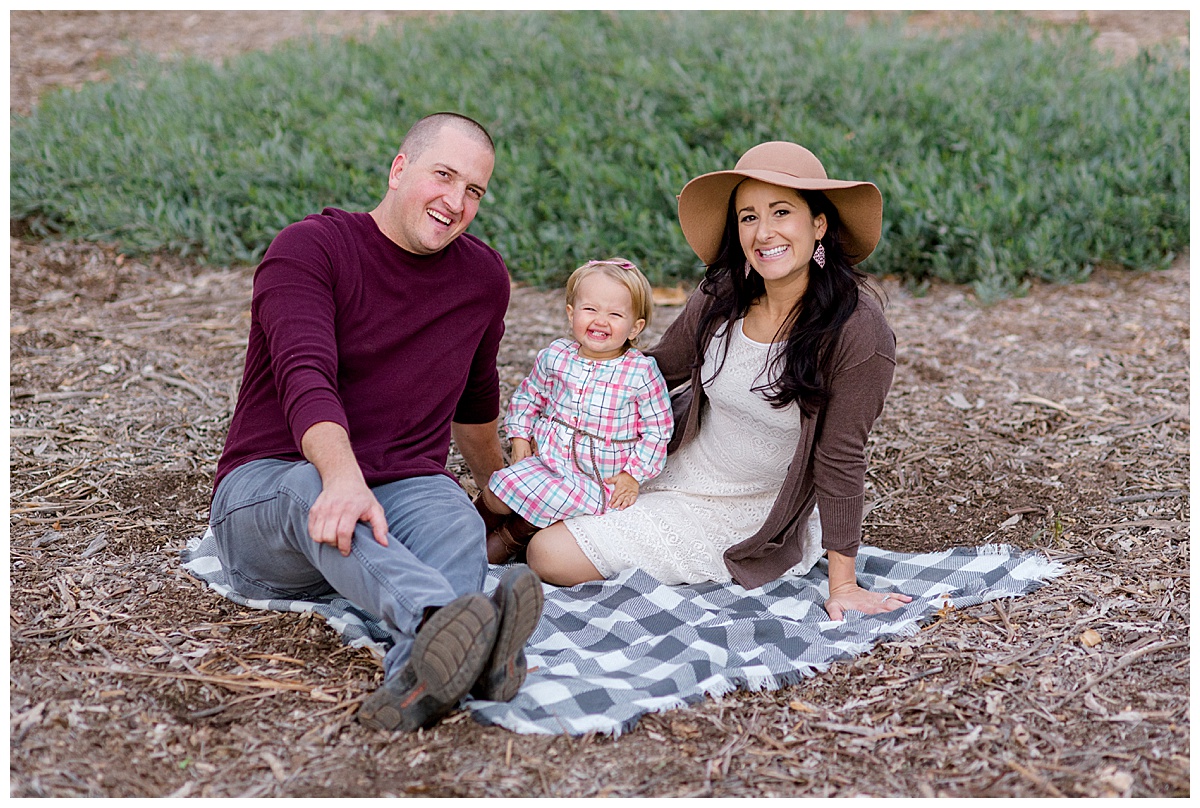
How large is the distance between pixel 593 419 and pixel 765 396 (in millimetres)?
509

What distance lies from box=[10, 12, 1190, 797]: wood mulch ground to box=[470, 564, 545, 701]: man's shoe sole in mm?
91

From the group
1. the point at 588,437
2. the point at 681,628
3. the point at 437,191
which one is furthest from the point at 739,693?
the point at 437,191

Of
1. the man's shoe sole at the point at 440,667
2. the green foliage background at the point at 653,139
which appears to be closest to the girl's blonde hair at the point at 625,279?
the man's shoe sole at the point at 440,667

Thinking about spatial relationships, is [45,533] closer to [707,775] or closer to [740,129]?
[707,775]

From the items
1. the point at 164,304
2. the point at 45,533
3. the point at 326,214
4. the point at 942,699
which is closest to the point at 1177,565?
the point at 942,699

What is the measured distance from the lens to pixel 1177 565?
10.5 ft

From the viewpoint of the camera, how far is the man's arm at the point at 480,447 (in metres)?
3.47

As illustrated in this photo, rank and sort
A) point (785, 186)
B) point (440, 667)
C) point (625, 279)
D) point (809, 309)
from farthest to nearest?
point (625, 279)
point (809, 309)
point (785, 186)
point (440, 667)

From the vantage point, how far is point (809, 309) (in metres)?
2.99

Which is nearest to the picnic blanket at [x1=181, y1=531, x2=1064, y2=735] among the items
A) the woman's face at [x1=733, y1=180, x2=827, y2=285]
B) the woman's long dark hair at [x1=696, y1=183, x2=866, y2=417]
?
the woman's long dark hair at [x1=696, y1=183, x2=866, y2=417]

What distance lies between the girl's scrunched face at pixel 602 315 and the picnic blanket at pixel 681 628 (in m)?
0.67

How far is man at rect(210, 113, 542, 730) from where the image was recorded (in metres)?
2.45

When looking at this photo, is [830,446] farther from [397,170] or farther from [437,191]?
[397,170]

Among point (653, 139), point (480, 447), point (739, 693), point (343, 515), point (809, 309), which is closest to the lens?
point (343, 515)
